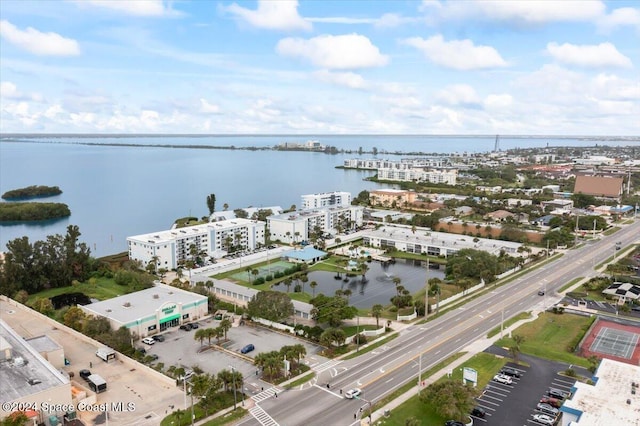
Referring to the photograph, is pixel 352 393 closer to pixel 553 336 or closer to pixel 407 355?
pixel 407 355

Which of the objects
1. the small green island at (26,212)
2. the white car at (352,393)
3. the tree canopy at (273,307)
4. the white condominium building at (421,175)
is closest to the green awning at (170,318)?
the tree canopy at (273,307)

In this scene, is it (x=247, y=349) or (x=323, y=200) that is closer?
(x=247, y=349)

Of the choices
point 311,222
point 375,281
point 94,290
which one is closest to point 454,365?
point 375,281

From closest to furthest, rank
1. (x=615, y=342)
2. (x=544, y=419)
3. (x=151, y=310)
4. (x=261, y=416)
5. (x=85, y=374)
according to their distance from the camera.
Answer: (x=544, y=419) → (x=261, y=416) → (x=85, y=374) → (x=615, y=342) → (x=151, y=310)

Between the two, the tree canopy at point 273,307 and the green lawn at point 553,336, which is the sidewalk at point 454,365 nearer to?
the green lawn at point 553,336

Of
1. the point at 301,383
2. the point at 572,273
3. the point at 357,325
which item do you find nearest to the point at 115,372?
the point at 301,383

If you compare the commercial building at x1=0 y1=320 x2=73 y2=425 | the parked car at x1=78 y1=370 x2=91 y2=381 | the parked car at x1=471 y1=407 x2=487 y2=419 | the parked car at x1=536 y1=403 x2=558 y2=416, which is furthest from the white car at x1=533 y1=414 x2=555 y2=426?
the parked car at x1=78 y1=370 x2=91 y2=381
